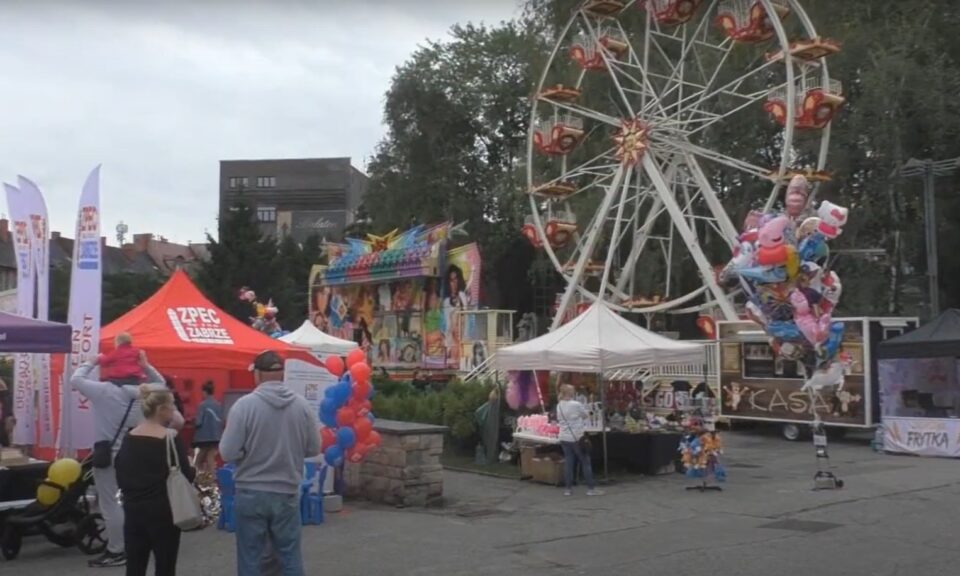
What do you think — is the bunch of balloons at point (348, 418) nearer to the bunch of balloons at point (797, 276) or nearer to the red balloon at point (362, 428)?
the red balloon at point (362, 428)

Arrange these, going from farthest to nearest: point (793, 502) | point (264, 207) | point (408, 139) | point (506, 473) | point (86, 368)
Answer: point (264, 207)
point (408, 139)
point (506, 473)
point (793, 502)
point (86, 368)

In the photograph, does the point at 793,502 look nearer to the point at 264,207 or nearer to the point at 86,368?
the point at 86,368

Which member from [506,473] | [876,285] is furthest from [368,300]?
[506,473]

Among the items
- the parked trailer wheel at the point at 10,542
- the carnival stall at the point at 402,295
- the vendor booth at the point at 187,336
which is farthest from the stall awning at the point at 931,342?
the carnival stall at the point at 402,295

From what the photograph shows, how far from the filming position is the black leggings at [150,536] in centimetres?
626

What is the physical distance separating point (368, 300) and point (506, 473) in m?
25.2

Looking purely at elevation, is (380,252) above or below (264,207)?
below

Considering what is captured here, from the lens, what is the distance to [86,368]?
32.4 feet

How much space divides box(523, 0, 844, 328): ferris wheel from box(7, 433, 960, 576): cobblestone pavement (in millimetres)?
10816

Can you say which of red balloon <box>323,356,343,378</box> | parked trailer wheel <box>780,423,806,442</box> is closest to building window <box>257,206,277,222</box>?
parked trailer wheel <box>780,423,806,442</box>

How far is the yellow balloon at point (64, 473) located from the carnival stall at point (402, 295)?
24.9 meters

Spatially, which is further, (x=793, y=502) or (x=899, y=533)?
(x=793, y=502)

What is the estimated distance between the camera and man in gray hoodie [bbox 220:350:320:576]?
5.93 metres

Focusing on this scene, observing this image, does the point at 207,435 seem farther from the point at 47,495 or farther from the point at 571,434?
the point at 571,434
